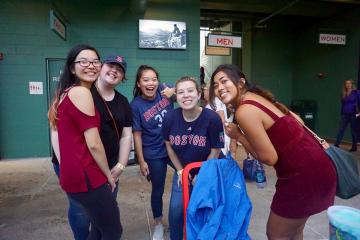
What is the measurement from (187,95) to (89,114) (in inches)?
35.4

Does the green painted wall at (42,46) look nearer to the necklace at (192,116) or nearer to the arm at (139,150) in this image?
the arm at (139,150)

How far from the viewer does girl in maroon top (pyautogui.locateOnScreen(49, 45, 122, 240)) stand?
1715 millimetres

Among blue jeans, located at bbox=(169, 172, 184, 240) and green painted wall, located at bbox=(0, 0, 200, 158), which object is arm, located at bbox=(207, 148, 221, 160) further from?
green painted wall, located at bbox=(0, 0, 200, 158)

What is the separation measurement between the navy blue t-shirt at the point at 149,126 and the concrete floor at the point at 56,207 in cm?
96

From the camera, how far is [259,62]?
1121cm

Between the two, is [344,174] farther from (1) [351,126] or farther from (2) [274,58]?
(2) [274,58]

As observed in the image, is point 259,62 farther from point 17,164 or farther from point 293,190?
point 293,190

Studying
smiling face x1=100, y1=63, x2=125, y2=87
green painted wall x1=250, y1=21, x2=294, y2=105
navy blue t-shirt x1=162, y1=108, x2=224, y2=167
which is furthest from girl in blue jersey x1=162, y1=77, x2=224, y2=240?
green painted wall x1=250, y1=21, x2=294, y2=105

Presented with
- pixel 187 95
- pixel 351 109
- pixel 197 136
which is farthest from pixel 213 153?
pixel 351 109

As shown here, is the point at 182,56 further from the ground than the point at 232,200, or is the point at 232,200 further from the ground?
the point at 182,56

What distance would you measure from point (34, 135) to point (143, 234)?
497 centimetres

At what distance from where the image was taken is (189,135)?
247cm

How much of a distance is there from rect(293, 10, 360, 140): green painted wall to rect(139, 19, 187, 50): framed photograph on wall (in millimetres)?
4118

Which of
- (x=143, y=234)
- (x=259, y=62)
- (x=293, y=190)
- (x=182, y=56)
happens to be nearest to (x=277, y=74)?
(x=259, y=62)
